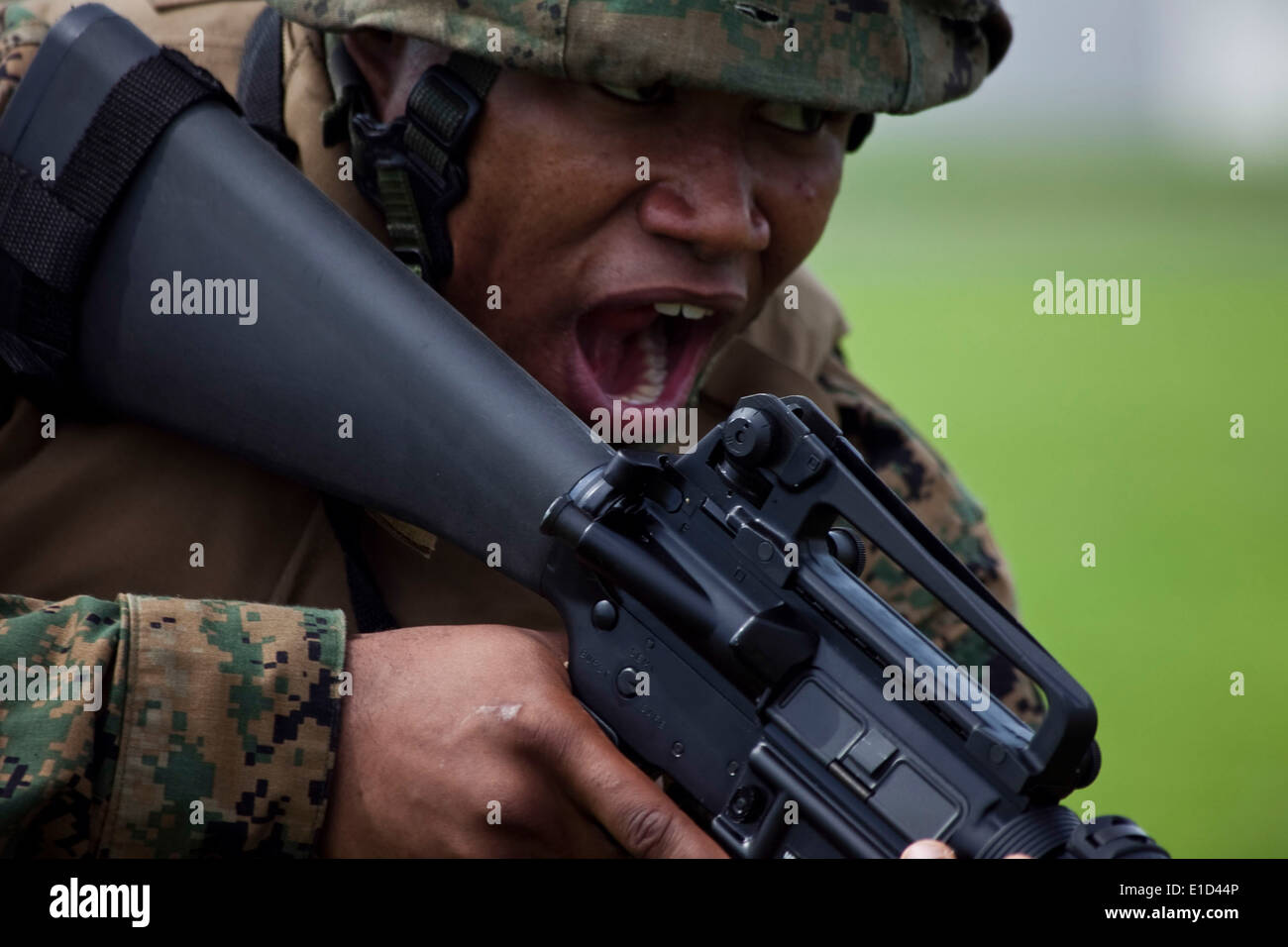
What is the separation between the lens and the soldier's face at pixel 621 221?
2.12 metres

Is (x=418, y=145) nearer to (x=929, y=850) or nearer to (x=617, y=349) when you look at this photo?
(x=617, y=349)

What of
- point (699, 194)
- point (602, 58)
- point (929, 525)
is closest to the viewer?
point (602, 58)

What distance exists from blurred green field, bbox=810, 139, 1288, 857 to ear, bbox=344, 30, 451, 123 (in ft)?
10.9

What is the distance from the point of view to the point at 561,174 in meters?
2.12

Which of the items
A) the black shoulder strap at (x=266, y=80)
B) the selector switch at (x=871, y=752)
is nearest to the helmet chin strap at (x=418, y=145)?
the black shoulder strap at (x=266, y=80)

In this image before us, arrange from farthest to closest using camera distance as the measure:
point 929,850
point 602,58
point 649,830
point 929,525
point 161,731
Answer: point 929,525 < point 602,58 < point 161,731 < point 649,830 < point 929,850

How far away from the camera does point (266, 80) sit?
7.84 feet

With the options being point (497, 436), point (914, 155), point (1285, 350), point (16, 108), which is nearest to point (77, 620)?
point (497, 436)

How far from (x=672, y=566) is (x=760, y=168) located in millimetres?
700

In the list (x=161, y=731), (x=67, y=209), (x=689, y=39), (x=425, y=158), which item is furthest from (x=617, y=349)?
(x=161, y=731)

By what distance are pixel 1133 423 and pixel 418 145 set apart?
891cm

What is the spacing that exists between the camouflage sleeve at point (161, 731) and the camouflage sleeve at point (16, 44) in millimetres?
737

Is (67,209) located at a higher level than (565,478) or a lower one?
higher
